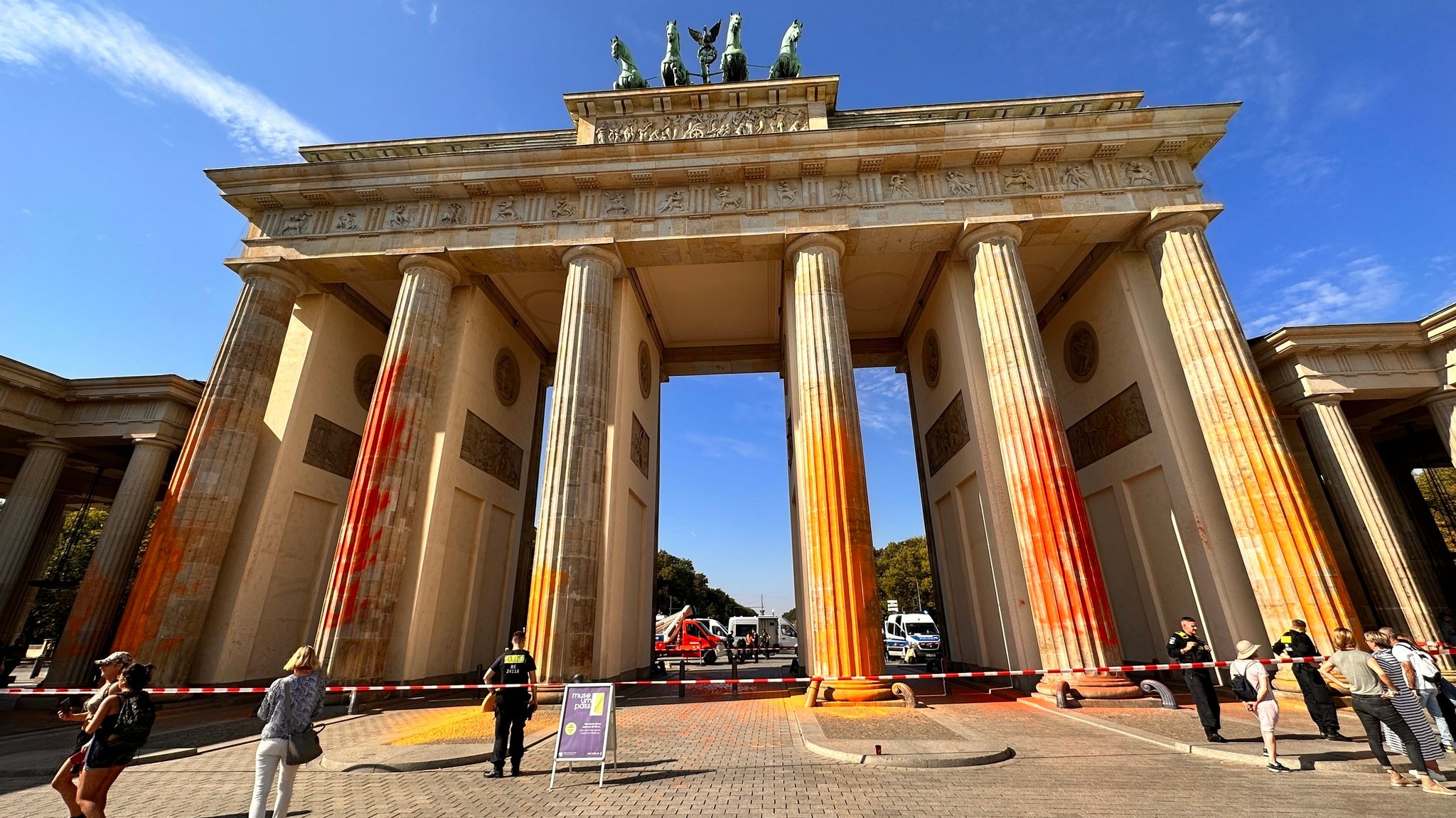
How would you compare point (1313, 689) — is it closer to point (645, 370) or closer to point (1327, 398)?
point (1327, 398)

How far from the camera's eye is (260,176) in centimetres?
1407

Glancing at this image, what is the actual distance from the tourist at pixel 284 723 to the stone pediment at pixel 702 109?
14.2 meters

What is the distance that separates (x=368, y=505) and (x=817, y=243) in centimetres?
1129

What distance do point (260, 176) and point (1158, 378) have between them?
866 inches

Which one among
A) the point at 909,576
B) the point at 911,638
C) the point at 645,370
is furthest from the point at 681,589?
the point at 645,370

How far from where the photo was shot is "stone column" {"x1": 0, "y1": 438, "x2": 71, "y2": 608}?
46.1ft

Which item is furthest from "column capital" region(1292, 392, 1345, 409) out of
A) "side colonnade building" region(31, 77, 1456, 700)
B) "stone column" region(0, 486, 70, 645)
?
"stone column" region(0, 486, 70, 645)

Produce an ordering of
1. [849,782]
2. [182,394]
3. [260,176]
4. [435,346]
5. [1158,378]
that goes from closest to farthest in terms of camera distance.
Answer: [849,782]
[1158,378]
[435,346]
[260,176]
[182,394]

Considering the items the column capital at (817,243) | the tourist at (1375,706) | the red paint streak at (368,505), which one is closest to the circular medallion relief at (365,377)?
the red paint streak at (368,505)

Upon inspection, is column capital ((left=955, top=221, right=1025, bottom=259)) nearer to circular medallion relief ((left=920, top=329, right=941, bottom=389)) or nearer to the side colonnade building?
the side colonnade building

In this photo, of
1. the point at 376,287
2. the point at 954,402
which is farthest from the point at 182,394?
the point at 954,402

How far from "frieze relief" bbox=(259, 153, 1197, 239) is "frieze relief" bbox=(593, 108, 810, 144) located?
198 cm

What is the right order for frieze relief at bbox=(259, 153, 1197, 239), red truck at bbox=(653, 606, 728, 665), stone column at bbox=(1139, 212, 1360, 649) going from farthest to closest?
red truck at bbox=(653, 606, 728, 665) → frieze relief at bbox=(259, 153, 1197, 239) → stone column at bbox=(1139, 212, 1360, 649)

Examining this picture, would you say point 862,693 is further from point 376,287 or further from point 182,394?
point 182,394
